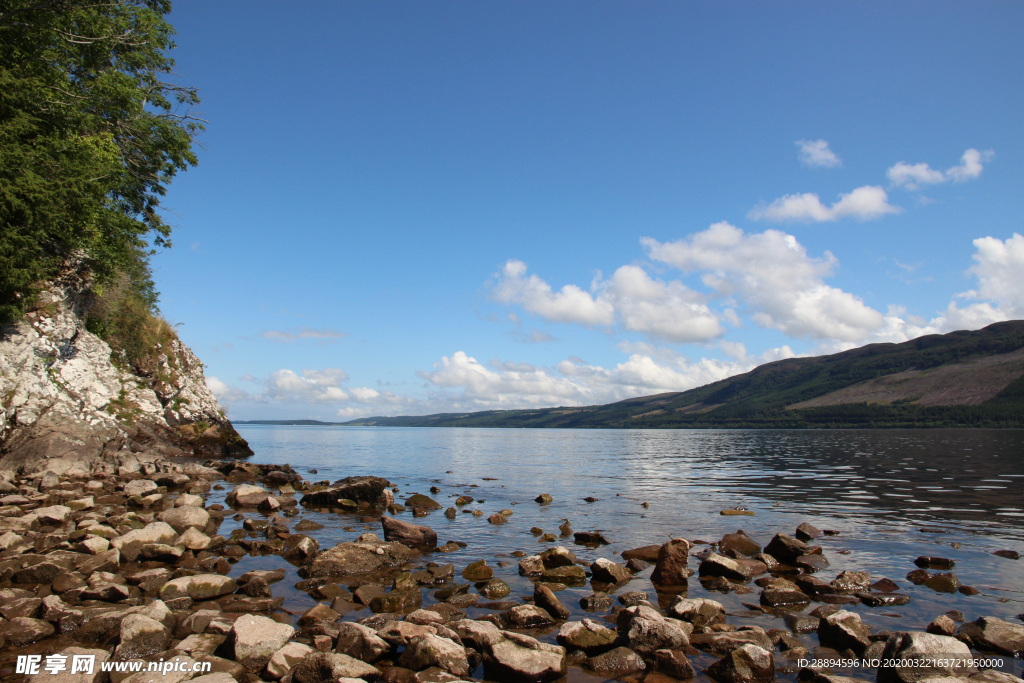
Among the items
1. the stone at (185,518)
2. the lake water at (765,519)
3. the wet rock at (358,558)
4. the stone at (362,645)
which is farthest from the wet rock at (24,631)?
the stone at (185,518)

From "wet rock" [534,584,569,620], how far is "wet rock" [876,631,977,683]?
620 centimetres

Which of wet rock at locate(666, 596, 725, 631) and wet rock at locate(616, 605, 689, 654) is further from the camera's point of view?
wet rock at locate(666, 596, 725, 631)

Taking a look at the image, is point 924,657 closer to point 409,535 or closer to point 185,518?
point 409,535

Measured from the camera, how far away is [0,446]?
2755 centimetres

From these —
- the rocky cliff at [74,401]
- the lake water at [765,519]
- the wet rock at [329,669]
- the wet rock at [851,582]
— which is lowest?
the lake water at [765,519]

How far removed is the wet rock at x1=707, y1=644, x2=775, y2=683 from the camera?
9.26 metres

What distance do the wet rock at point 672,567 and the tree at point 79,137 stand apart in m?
26.8

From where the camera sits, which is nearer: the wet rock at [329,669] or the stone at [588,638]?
the wet rock at [329,669]

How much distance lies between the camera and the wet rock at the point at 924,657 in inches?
361

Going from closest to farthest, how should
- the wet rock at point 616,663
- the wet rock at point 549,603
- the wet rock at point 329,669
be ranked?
the wet rock at point 329,669
the wet rock at point 616,663
the wet rock at point 549,603

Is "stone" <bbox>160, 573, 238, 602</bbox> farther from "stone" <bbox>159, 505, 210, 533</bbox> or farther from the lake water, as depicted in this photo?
"stone" <bbox>159, 505, 210, 533</bbox>

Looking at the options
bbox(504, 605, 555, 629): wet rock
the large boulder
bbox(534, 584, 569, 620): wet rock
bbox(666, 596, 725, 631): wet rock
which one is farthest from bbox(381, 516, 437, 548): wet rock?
bbox(666, 596, 725, 631): wet rock

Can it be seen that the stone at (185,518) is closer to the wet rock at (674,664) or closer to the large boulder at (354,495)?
the large boulder at (354,495)

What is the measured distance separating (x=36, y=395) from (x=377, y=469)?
31.5 meters
